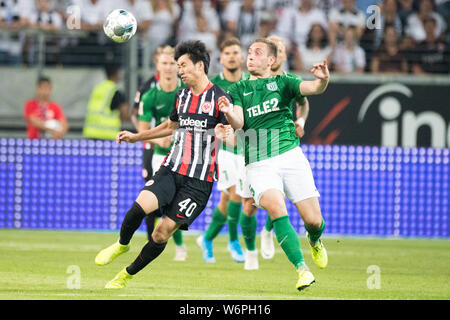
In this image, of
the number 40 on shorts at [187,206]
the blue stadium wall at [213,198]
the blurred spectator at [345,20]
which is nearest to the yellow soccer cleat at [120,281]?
the number 40 on shorts at [187,206]

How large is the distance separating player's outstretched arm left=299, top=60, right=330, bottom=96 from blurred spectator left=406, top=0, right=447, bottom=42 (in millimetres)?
9466

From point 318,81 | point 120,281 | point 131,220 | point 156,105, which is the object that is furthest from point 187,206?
point 156,105

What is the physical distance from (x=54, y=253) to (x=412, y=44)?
8.46 m

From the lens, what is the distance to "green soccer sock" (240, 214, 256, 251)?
34.2 feet

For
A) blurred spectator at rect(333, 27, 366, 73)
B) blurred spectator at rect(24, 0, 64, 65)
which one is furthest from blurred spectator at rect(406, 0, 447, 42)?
blurred spectator at rect(24, 0, 64, 65)

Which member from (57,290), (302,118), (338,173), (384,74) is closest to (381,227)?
(338,173)

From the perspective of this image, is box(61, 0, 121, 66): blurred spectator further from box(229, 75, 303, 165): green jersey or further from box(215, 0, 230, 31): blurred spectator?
box(229, 75, 303, 165): green jersey

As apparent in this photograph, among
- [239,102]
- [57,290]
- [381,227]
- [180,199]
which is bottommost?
[381,227]

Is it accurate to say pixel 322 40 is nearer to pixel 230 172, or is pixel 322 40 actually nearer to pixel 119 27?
pixel 230 172

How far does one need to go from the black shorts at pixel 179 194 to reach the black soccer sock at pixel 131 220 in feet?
0.63

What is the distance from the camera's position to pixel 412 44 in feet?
55.7

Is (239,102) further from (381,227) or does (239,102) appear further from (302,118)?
(381,227)

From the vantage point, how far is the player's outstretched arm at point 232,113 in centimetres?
789
